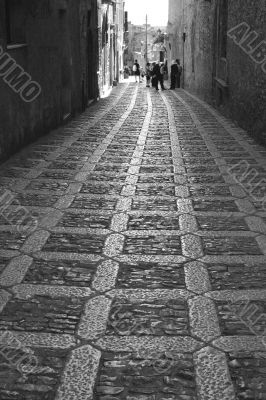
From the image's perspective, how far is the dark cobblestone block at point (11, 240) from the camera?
13.9 ft

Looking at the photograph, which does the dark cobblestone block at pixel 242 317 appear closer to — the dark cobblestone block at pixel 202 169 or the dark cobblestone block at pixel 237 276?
the dark cobblestone block at pixel 237 276

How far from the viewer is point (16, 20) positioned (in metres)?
8.12

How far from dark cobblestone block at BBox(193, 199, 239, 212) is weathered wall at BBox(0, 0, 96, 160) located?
2.93 metres

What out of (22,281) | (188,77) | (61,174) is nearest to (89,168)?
(61,174)

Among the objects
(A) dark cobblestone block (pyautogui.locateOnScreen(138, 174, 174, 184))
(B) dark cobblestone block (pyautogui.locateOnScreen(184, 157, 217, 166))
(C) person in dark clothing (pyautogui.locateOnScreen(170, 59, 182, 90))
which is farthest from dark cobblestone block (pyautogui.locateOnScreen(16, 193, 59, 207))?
(C) person in dark clothing (pyautogui.locateOnScreen(170, 59, 182, 90))

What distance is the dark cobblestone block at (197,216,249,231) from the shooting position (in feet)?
15.4

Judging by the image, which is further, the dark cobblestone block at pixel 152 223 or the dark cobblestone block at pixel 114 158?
the dark cobblestone block at pixel 114 158

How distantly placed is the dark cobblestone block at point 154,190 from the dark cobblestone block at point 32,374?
321cm

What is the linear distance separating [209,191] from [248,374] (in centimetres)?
345

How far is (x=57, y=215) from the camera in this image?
16.5 ft

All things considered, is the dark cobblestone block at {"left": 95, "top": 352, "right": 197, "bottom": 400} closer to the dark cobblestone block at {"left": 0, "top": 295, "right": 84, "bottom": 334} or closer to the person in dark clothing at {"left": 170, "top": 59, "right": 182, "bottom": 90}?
the dark cobblestone block at {"left": 0, "top": 295, "right": 84, "bottom": 334}

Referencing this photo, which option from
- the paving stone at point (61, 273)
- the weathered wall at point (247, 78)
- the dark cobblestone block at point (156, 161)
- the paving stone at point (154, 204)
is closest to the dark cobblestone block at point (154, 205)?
the paving stone at point (154, 204)

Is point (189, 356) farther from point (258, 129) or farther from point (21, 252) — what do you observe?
point (258, 129)

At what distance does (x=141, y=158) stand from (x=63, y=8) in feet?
14.7
